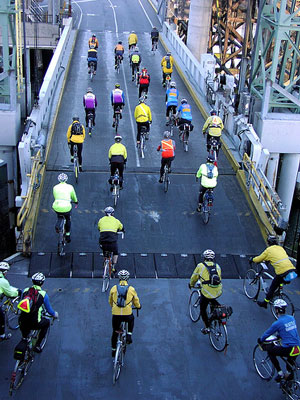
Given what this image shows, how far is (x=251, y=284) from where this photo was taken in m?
13.4

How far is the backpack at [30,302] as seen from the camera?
10047 mm

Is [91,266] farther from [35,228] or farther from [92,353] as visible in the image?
[92,353]

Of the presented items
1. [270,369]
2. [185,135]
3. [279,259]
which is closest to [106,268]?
[279,259]

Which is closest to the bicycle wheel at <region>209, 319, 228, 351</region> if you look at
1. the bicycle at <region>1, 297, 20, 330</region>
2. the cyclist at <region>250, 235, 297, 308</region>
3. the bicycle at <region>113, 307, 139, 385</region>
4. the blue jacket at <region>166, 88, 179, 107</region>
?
the cyclist at <region>250, 235, 297, 308</region>

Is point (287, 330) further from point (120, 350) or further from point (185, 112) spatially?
point (185, 112)

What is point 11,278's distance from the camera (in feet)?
44.6

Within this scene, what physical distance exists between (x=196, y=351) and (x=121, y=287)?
216 centimetres

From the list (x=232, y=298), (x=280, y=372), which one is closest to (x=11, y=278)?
(x=232, y=298)

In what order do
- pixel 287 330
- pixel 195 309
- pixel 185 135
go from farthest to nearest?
pixel 185 135, pixel 195 309, pixel 287 330

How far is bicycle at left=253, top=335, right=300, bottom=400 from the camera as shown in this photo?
10070 mm

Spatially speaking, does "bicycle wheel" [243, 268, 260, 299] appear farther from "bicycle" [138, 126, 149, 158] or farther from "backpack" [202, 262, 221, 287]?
"bicycle" [138, 126, 149, 158]

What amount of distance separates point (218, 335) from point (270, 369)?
1160 mm

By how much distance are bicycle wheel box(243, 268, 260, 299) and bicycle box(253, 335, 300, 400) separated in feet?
6.70

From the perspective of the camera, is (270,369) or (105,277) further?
(105,277)
